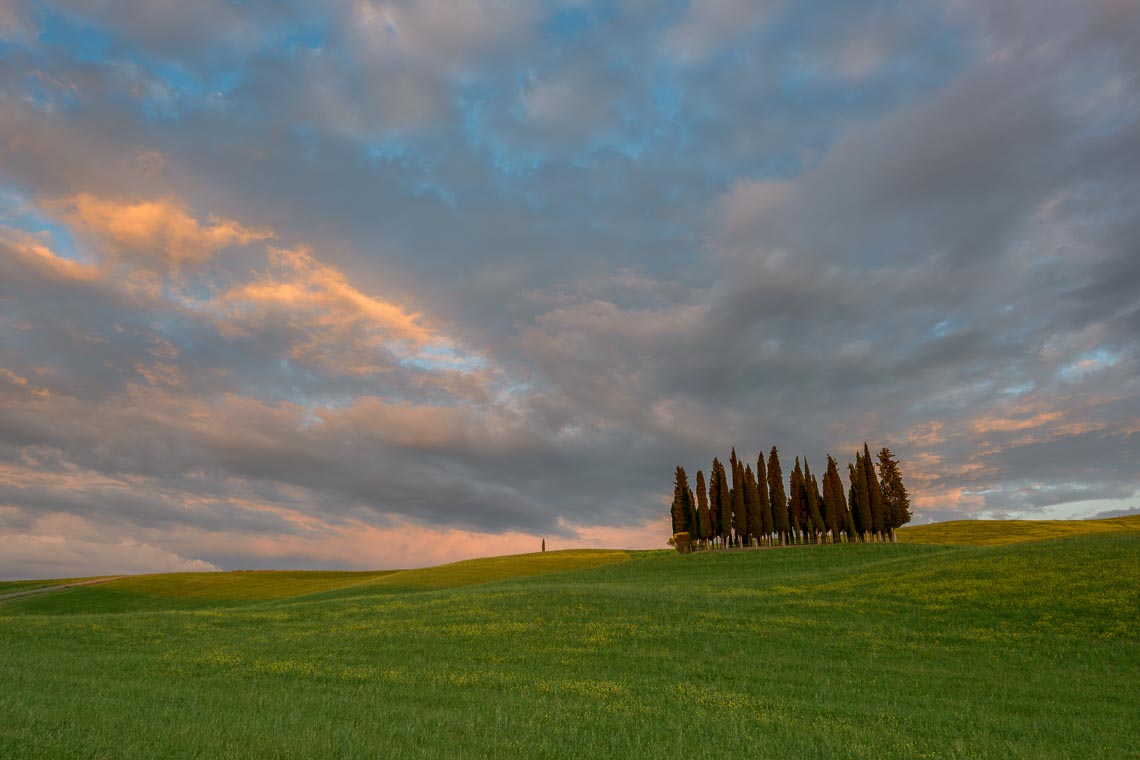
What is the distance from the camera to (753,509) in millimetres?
85125

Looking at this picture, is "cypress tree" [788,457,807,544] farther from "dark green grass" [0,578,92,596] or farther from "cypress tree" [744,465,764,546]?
"dark green grass" [0,578,92,596]

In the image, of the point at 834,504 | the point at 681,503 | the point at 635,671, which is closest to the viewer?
the point at 635,671

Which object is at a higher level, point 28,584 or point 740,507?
point 740,507

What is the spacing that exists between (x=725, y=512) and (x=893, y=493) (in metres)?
23.5

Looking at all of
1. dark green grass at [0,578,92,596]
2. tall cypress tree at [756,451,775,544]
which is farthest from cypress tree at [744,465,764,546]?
dark green grass at [0,578,92,596]

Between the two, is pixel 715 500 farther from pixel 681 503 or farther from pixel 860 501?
pixel 860 501

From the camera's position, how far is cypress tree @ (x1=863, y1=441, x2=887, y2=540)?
83625 millimetres

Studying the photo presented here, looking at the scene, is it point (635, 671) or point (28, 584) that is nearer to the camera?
point (635, 671)

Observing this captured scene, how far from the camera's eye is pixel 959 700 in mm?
19469

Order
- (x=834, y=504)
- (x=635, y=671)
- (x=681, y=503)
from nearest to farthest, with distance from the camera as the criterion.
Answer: (x=635, y=671) < (x=834, y=504) < (x=681, y=503)

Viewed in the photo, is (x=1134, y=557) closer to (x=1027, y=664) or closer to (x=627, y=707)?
(x=1027, y=664)

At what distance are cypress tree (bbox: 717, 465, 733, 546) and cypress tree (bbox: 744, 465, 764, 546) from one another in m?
2.36

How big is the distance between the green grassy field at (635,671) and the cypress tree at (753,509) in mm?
36856

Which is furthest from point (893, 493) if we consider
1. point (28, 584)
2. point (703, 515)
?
point (28, 584)
